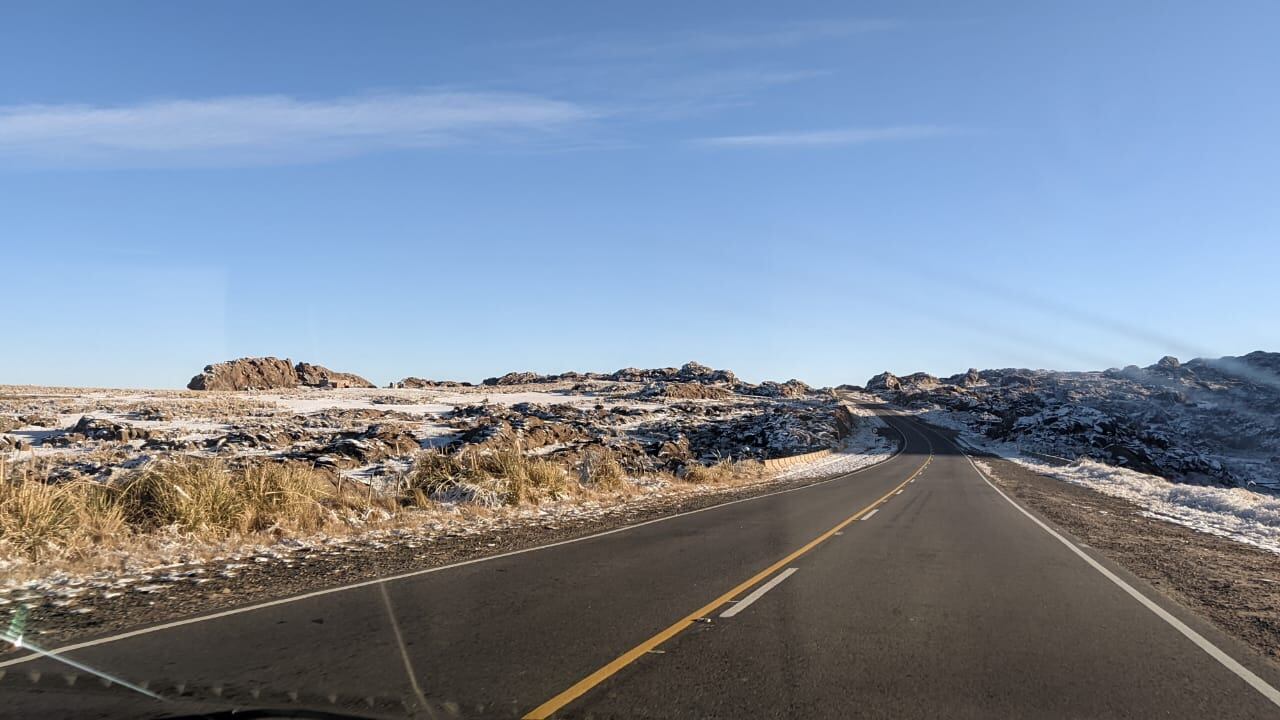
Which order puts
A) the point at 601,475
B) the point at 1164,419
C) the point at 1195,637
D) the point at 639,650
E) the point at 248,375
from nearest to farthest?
1. the point at 639,650
2. the point at 1195,637
3. the point at 601,475
4. the point at 1164,419
5. the point at 248,375

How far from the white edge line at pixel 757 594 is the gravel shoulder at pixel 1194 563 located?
4507 millimetres

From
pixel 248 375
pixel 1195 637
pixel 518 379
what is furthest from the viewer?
pixel 518 379

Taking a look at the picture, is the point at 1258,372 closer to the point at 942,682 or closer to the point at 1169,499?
the point at 1169,499

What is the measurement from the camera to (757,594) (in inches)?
344

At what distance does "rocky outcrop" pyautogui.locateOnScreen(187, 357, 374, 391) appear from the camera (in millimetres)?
96562

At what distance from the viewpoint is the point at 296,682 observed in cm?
553

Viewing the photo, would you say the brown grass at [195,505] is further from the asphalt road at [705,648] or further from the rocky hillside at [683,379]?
the rocky hillside at [683,379]

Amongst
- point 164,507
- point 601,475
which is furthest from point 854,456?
point 164,507

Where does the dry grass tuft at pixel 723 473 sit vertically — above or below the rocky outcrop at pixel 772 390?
below

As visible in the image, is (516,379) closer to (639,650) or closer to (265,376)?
(265,376)

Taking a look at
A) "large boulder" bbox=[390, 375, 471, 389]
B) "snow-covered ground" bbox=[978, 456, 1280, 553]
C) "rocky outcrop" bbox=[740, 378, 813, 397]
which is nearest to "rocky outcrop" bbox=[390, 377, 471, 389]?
"large boulder" bbox=[390, 375, 471, 389]

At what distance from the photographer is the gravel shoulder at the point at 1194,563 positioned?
8.18 metres

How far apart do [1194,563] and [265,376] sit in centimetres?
10988

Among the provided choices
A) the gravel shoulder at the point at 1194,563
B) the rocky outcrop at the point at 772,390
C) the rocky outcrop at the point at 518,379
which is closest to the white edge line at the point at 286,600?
the gravel shoulder at the point at 1194,563
